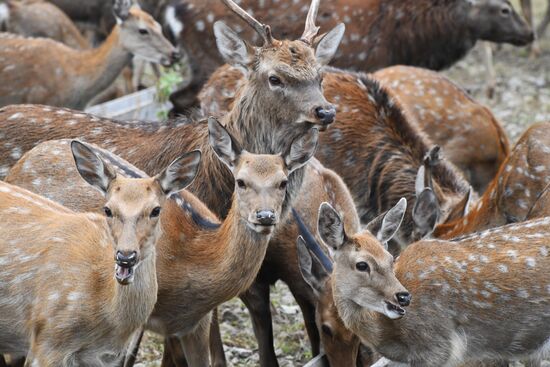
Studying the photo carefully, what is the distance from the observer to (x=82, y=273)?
538 cm

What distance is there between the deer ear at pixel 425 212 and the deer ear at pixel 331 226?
3.68 feet

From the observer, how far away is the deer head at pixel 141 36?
33.3 ft

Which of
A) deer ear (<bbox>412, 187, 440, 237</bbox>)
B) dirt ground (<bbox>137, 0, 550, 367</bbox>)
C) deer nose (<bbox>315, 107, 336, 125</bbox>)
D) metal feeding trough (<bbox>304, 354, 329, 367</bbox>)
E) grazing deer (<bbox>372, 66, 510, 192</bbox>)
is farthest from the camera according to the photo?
grazing deer (<bbox>372, 66, 510, 192</bbox>)

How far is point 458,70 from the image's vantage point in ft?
45.2

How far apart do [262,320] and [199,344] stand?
0.71 m

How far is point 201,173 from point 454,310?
1.65 metres

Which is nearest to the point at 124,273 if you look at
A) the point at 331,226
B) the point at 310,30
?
the point at 331,226

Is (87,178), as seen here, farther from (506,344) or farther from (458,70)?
(458,70)

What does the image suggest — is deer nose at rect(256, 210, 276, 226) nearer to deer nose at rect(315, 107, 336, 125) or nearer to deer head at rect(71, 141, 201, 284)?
deer head at rect(71, 141, 201, 284)

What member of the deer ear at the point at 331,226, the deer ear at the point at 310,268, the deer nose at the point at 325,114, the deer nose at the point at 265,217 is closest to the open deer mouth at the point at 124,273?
the deer nose at the point at 265,217

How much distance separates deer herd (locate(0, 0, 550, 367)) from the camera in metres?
5.35

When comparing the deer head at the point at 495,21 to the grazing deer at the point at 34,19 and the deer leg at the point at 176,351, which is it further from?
the deer leg at the point at 176,351

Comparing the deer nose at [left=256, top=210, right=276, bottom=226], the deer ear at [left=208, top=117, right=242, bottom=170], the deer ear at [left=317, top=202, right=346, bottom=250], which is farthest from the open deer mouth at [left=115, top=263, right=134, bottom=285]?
the deer ear at [left=317, top=202, right=346, bottom=250]

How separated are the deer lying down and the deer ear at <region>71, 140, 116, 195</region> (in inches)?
43.0
